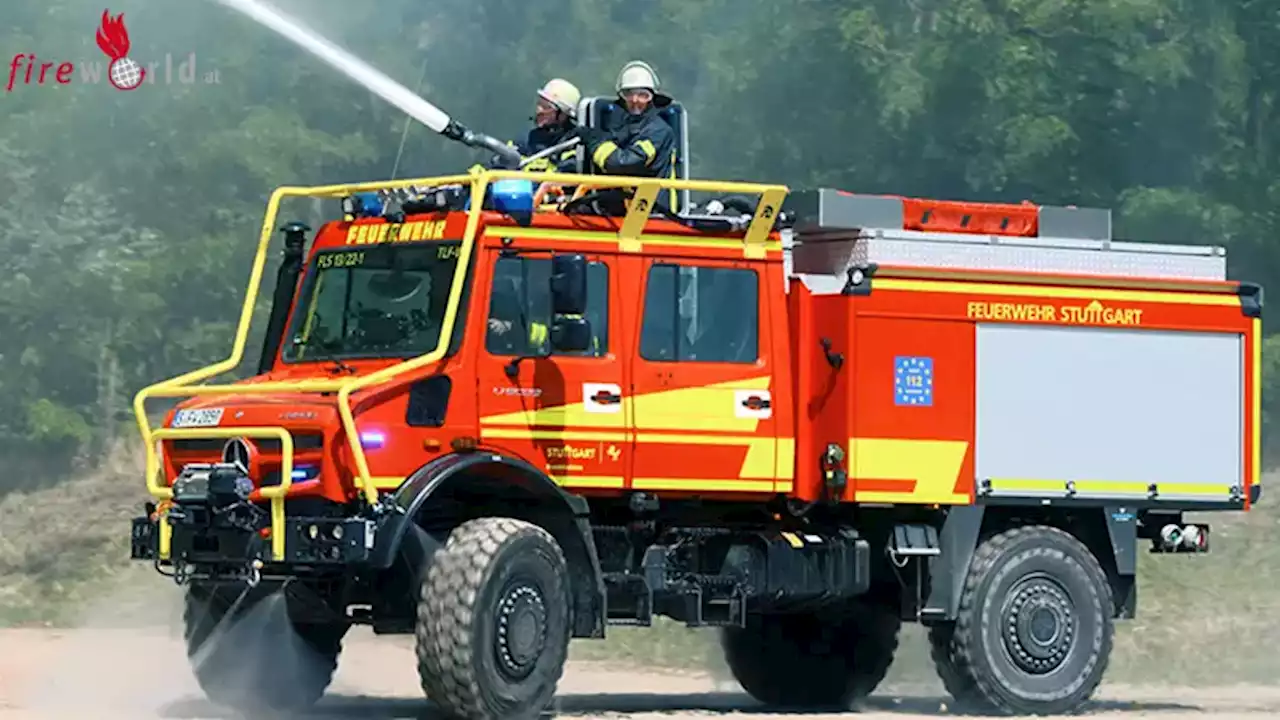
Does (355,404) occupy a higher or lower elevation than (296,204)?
lower

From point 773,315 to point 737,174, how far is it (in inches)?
722

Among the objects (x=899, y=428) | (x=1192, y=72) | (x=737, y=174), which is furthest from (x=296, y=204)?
(x=899, y=428)

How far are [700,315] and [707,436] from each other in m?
0.74

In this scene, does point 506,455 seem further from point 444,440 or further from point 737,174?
point 737,174

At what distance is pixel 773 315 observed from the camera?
17.6 meters

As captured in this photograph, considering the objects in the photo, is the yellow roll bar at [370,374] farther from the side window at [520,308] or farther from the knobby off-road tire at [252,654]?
the knobby off-road tire at [252,654]

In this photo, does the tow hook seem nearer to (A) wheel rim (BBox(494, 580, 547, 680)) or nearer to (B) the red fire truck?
(B) the red fire truck

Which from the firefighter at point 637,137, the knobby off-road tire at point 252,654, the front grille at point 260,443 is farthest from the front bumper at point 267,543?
the firefighter at point 637,137

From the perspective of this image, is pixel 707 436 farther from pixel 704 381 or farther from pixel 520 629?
pixel 520 629

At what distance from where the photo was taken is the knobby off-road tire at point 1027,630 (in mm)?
18219

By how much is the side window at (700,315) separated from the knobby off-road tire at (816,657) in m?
2.75

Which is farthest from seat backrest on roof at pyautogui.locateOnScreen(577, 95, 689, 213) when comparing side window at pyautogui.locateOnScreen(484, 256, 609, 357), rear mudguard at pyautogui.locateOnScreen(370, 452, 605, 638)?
rear mudguard at pyautogui.locateOnScreen(370, 452, 605, 638)

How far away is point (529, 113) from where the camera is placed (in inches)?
1409
